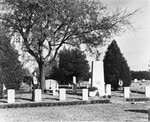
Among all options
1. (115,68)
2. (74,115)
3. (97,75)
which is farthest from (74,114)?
(115,68)

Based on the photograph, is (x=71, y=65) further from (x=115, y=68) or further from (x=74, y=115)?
(x=74, y=115)

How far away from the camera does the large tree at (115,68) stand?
2383cm

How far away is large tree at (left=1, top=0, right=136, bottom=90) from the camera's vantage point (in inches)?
665

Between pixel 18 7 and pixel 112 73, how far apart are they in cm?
1098

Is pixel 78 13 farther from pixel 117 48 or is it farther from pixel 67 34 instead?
pixel 117 48

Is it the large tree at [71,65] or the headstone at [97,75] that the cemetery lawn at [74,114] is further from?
the large tree at [71,65]

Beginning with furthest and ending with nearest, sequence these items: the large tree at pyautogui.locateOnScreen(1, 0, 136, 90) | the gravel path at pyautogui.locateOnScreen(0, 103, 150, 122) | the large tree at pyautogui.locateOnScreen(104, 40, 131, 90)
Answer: the large tree at pyautogui.locateOnScreen(104, 40, 131, 90)
the large tree at pyautogui.locateOnScreen(1, 0, 136, 90)
the gravel path at pyautogui.locateOnScreen(0, 103, 150, 122)

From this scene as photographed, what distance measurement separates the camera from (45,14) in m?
16.8

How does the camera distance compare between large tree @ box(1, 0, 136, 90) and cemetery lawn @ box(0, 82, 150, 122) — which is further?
large tree @ box(1, 0, 136, 90)

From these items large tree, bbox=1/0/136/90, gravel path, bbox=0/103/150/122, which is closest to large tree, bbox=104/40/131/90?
large tree, bbox=1/0/136/90

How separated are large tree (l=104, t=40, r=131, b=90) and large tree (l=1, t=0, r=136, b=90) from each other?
4242 mm

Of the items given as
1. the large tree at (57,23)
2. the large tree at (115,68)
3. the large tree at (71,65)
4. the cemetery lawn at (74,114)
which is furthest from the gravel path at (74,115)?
the large tree at (71,65)

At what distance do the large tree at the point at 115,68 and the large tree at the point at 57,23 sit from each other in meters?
4.24

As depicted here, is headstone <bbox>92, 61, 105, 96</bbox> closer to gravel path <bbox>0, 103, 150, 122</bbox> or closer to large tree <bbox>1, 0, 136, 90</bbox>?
large tree <bbox>1, 0, 136, 90</bbox>
